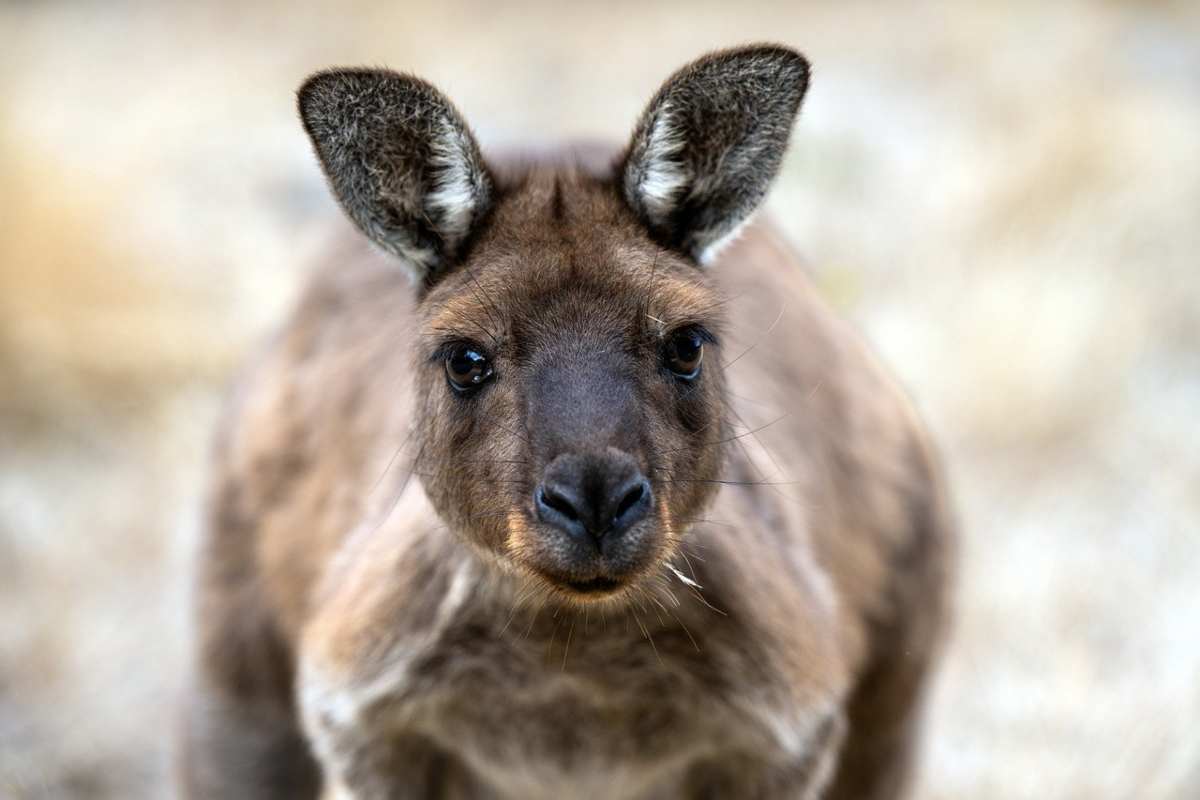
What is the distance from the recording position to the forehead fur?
4.20 meters

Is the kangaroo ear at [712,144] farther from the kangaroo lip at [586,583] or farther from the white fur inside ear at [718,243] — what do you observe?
the kangaroo lip at [586,583]

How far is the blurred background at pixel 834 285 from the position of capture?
346 inches

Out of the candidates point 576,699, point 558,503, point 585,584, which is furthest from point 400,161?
point 576,699

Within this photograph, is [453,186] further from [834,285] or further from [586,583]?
[834,285]

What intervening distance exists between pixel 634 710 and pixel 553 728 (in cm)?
25

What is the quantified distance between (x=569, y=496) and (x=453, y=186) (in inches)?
39.3

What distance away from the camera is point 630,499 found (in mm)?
3857

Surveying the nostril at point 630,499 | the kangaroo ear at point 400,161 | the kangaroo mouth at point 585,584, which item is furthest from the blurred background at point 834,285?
the nostril at point 630,499

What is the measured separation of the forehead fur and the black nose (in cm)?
46

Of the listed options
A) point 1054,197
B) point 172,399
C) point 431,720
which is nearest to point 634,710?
point 431,720

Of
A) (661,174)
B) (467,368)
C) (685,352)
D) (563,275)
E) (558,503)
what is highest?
(661,174)

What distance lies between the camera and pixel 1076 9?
13.2 metres

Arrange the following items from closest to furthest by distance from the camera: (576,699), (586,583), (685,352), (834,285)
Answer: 1. (586,583)
2. (685,352)
3. (576,699)
4. (834,285)

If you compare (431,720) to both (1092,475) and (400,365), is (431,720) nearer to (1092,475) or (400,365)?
(400,365)
